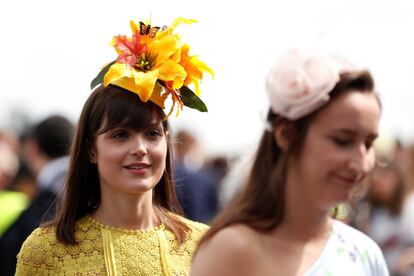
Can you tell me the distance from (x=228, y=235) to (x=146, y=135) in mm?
1303

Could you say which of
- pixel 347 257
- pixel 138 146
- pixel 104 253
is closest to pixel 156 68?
pixel 138 146

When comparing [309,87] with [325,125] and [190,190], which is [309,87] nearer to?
[325,125]

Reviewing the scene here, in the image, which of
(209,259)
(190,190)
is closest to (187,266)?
(209,259)

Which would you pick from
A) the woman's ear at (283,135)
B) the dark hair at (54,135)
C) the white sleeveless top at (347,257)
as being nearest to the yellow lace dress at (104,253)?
the white sleeveless top at (347,257)

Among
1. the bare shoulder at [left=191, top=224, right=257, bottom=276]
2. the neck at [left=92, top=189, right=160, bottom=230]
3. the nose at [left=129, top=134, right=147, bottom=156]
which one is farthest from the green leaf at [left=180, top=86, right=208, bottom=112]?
the bare shoulder at [left=191, top=224, right=257, bottom=276]

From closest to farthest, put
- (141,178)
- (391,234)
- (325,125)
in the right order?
(325,125) < (141,178) < (391,234)

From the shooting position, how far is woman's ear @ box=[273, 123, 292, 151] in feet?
11.2

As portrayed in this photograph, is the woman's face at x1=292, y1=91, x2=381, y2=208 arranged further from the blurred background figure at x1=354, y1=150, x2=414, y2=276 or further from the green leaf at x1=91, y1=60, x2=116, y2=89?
the blurred background figure at x1=354, y1=150, x2=414, y2=276

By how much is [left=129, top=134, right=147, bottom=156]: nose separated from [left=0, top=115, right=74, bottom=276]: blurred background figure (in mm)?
682

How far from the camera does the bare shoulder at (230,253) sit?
335 cm

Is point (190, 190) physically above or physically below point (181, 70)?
below

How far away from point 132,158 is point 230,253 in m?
1.27

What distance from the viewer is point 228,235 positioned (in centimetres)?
339

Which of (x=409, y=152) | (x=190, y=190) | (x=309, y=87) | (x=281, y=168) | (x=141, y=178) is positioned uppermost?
(x=309, y=87)
